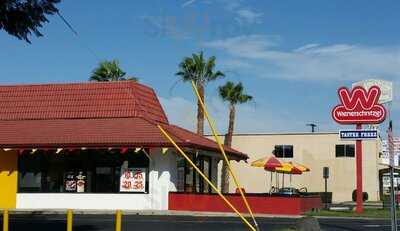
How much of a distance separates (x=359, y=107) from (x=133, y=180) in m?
10.7

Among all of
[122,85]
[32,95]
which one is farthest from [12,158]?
[122,85]

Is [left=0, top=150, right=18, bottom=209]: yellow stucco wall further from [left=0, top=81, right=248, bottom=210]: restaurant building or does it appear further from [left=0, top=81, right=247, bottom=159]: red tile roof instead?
[left=0, top=81, right=247, bottom=159]: red tile roof

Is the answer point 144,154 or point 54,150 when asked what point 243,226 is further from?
point 54,150

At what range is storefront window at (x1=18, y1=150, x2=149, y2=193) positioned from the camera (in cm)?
3173

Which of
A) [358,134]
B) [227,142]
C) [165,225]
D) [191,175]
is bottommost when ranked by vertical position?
[165,225]

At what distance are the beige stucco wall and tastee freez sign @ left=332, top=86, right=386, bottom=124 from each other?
29.1m

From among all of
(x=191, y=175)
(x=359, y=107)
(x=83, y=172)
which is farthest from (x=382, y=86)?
(x=83, y=172)

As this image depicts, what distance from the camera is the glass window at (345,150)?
201ft

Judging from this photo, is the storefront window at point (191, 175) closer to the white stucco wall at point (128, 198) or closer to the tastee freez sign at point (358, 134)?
the white stucco wall at point (128, 198)

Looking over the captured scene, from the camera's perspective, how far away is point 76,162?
32.6 metres

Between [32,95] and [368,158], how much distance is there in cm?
3486

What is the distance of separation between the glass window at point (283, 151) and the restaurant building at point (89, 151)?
28.6 m

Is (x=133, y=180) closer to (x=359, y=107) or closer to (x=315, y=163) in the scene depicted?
(x=359, y=107)

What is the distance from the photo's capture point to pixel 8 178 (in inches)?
1294
